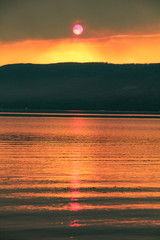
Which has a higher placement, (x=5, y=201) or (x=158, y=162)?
(x=158, y=162)

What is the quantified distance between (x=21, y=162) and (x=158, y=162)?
634 centimetres

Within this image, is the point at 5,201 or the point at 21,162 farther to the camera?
the point at 21,162

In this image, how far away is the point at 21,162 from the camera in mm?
25906
